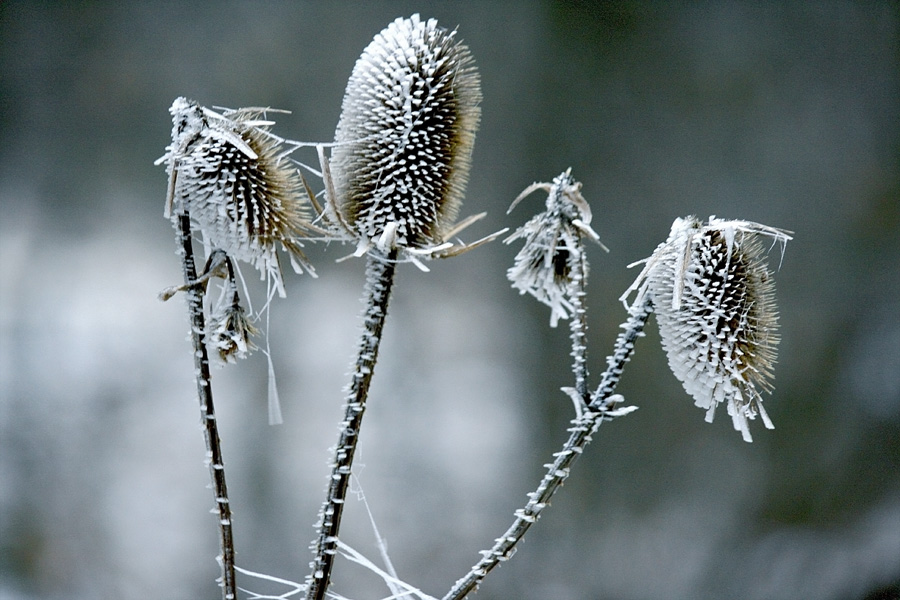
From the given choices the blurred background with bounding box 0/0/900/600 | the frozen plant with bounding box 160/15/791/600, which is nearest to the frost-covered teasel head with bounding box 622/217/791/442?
the frozen plant with bounding box 160/15/791/600

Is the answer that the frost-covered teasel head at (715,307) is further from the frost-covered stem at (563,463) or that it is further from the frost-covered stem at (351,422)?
the frost-covered stem at (351,422)

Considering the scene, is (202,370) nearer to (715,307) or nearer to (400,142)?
(400,142)

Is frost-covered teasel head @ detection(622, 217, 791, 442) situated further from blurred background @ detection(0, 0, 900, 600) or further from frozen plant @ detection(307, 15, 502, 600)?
blurred background @ detection(0, 0, 900, 600)

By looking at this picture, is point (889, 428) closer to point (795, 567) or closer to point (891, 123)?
point (795, 567)

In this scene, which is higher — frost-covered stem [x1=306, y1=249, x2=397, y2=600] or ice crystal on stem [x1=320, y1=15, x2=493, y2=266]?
ice crystal on stem [x1=320, y1=15, x2=493, y2=266]

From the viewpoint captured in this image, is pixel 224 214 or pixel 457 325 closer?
pixel 224 214

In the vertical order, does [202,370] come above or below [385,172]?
below

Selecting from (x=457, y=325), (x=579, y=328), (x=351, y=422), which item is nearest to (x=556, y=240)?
(x=579, y=328)
